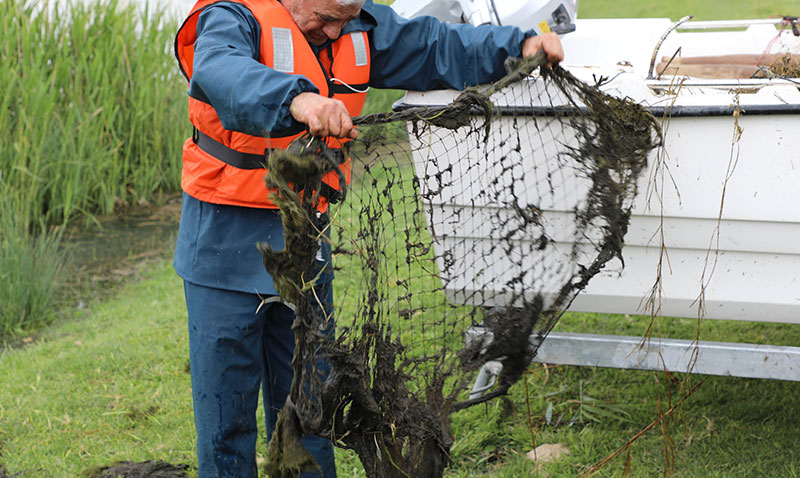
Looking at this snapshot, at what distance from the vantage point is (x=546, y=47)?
2553 mm

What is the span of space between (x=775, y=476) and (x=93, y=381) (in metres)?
3.41

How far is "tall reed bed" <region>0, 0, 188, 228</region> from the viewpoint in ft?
19.9

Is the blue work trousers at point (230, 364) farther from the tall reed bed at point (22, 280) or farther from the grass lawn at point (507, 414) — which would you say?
the tall reed bed at point (22, 280)

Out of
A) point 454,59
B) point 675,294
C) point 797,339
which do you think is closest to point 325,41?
point 454,59

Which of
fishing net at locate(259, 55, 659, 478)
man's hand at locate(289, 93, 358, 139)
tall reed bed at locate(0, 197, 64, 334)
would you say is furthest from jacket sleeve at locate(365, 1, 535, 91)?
tall reed bed at locate(0, 197, 64, 334)

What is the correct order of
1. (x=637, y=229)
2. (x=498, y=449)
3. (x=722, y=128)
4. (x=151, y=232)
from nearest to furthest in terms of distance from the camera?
1. (x=722, y=128)
2. (x=637, y=229)
3. (x=498, y=449)
4. (x=151, y=232)

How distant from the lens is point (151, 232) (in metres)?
6.77

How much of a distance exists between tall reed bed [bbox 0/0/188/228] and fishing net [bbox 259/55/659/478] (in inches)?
156

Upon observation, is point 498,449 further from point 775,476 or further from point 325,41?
point 325,41

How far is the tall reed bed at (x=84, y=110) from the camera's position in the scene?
606 cm

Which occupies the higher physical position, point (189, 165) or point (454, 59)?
point (454, 59)

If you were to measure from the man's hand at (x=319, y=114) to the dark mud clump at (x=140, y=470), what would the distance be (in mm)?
2083

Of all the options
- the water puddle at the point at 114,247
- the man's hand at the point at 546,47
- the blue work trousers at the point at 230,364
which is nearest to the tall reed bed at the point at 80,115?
the water puddle at the point at 114,247

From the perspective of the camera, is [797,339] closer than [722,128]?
No
